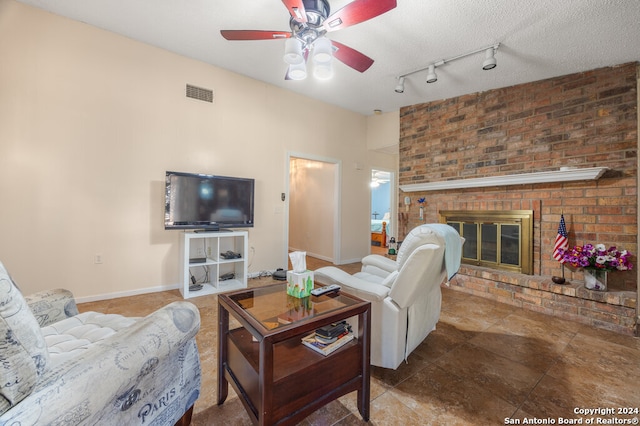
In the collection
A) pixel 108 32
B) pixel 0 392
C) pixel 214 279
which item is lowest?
pixel 214 279

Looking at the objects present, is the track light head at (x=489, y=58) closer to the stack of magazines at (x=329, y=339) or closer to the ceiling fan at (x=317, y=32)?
the ceiling fan at (x=317, y=32)

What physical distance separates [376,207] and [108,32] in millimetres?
9316

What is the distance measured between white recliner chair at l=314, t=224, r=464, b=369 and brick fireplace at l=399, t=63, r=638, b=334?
195 centimetres

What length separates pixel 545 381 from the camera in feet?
5.55

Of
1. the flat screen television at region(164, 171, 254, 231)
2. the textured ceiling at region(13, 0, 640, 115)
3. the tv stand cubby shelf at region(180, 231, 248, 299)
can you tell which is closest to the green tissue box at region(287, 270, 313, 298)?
the tv stand cubby shelf at region(180, 231, 248, 299)

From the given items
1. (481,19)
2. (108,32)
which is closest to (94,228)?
(108,32)

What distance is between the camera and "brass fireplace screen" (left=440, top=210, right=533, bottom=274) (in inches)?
127

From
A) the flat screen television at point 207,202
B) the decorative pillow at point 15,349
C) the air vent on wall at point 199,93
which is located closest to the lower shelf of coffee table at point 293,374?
the decorative pillow at point 15,349

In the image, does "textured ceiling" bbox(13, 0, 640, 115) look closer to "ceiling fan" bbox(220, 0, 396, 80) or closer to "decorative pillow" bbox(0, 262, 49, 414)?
"ceiling fan" bbox(220, 0, 396, 80)

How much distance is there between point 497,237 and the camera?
137 inches

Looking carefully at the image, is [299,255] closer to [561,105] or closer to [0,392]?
[0,392]

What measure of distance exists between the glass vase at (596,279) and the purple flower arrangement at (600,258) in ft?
0.24

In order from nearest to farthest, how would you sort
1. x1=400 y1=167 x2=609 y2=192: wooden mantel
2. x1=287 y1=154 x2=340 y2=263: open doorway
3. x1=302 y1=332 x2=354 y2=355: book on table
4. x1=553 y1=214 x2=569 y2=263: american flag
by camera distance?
x1=302 y1=332 x2=354 y2=355: book on table → x1=400 y1=167 x2=609 y2=192: wooden mantel → x1=553 y1=214 x2=569 y2=263: american flag → x1=287 y1=154 x2=340 y2=263: open doorway

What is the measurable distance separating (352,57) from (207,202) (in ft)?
7.40
